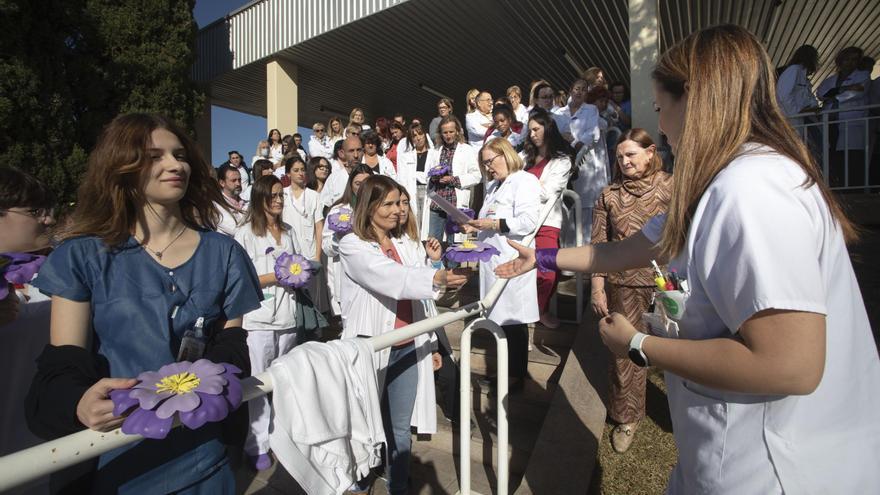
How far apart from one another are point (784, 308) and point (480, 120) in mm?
6641

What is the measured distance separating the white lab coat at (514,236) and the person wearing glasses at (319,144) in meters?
6.71

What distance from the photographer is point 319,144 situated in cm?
1004

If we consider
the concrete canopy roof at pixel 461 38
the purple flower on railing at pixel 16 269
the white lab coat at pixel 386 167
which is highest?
the concrete canopy roof at pixel 461 38

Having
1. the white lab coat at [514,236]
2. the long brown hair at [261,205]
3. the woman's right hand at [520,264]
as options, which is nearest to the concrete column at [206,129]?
the long brown hair at [261,205]

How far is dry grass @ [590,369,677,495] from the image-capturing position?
9.95 feet

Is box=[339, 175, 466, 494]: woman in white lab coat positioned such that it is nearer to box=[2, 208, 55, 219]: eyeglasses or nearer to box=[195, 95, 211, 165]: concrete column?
box=[2, 208, 55, 219]: eyeglasses

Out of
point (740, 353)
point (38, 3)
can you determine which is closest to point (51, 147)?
point (38, 3)

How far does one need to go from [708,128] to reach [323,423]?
134 cm

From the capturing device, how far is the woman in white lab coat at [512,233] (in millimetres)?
3742

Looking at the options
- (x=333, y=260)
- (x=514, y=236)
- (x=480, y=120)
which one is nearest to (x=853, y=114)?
(x=480, y=120)

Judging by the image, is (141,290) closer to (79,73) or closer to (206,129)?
(79,73)

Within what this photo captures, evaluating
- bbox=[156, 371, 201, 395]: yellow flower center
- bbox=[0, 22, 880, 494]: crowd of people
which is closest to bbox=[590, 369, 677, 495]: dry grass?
bbox=[0, 22, 880, 494]: crowd of people

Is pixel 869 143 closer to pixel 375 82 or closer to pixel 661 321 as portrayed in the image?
pixel 661 321

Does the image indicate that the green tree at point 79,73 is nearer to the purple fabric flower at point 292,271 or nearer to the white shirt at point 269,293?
the white shirt at point 269,293
